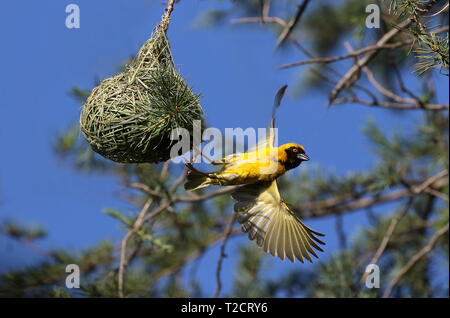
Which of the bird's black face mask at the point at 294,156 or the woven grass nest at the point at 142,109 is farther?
the bird's black face mask at the point at 294,156

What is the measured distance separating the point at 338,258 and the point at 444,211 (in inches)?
29.6

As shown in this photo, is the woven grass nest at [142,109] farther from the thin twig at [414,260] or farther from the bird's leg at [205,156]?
the thin twig at [414,260]

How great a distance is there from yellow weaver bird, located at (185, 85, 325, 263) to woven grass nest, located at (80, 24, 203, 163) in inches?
12.6

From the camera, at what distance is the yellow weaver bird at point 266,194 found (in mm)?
2709

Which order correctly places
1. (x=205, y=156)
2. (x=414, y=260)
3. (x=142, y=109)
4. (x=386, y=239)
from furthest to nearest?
(x=414, y=260) < (x=386, y=239) < (x=205, y=156) < (x=142, y=109)

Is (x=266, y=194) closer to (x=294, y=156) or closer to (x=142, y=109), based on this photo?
(x=294, y=156)

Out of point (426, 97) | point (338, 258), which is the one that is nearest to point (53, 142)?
point (338, 258)

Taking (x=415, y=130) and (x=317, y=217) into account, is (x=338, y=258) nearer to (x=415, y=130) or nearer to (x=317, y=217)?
(x=317, y=217)

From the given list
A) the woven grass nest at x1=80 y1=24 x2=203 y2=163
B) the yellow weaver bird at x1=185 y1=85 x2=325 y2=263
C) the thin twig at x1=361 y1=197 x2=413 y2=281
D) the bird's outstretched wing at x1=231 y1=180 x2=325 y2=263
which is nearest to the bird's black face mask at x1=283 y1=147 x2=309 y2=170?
the yellow weaver bird at x1=185 y1=85 x2=325 y2=263

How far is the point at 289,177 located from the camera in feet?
15.2

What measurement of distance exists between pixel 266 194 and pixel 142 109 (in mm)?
830

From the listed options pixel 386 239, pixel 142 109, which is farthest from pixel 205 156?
pixel 386 239

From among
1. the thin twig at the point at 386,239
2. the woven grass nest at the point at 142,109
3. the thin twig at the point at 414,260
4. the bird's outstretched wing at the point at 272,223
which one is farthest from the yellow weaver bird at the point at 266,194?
the thin twig at the point at 414,260

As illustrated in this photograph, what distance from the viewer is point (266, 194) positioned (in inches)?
114
